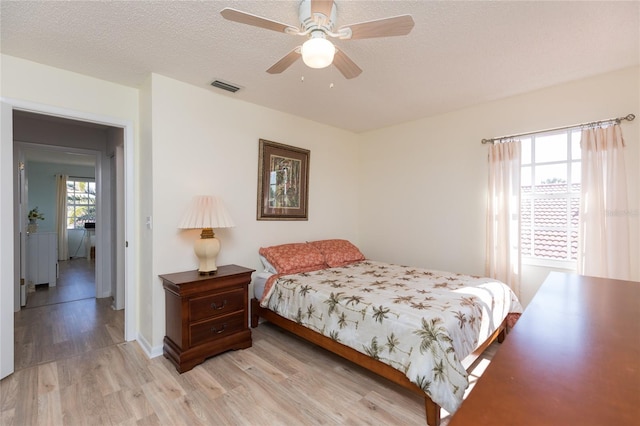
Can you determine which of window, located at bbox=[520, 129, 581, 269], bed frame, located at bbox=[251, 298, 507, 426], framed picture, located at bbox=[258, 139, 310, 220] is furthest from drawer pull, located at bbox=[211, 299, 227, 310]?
window, located at bbox=[520, 129, 581, 269]

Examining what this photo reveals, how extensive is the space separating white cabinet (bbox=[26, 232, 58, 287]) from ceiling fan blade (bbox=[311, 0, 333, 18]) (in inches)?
222

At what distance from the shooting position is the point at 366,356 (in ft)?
6.73

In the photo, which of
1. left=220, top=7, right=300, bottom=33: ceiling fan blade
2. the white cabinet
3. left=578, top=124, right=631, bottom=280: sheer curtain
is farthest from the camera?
the white cabinet

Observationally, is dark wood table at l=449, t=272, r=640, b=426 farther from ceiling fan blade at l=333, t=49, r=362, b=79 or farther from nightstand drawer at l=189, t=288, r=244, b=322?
nightstand drawer at l=189, t=288, r=244, b=322

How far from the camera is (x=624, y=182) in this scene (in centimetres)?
245

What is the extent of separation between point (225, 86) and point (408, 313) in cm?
259

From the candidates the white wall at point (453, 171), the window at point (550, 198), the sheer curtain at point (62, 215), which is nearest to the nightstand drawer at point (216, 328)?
the white wall at point (453, 171)

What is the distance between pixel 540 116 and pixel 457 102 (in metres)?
0.80

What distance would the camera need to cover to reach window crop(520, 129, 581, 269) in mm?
2791

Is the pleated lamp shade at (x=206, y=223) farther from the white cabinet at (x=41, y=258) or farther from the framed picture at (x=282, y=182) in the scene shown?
the white cabinet at (x=41, y=258)

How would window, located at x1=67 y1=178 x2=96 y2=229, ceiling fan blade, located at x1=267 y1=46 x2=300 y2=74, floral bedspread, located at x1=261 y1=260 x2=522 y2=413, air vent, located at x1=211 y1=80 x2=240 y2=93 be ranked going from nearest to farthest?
floral bedspread, located at x1=261 y1=260 x2=522 y2=413
ceiling fan blade, located at x1=267 y1=46 x2=300 y2=74
air vent, located at x1=211 y1=80 x2=240 y2=93
window, located at x1=67 y1=178 x2=96 y2=229

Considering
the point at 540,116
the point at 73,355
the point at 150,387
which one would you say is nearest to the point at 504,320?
the point at 540,116

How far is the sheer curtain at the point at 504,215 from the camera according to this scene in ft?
9.74

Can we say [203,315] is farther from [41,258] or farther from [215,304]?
[41,258]
